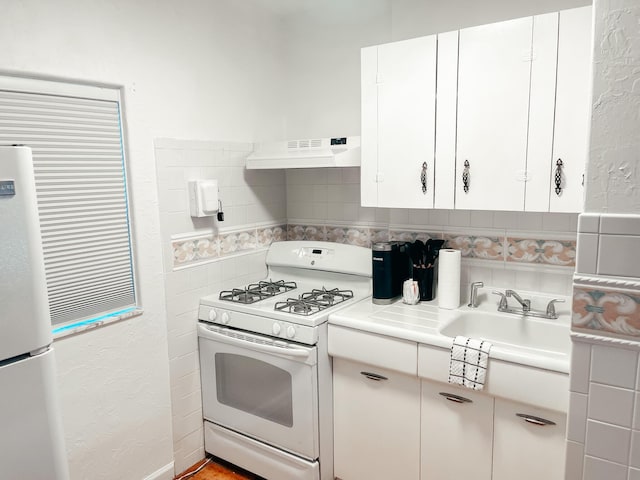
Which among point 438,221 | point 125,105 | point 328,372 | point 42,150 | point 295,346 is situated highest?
point 125,105

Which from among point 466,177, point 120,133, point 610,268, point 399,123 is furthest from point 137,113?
point 610,268

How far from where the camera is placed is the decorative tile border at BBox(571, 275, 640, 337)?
48.2 inches

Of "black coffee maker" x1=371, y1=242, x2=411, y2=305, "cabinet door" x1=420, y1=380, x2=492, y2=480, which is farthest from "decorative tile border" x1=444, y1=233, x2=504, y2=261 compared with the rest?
"cabinet door" x1=420, y1=380, x2=492, y2=480

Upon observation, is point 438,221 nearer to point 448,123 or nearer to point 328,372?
point 448,123

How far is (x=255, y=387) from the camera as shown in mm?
2500

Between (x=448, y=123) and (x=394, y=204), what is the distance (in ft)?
1.51

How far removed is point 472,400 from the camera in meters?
1.96

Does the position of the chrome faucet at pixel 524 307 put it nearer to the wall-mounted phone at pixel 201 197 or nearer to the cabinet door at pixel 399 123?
the cabinet door at pixel 399 123

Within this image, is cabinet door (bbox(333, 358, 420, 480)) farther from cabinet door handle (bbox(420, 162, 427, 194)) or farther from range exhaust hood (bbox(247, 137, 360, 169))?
range exhaust hood (bbox(247, 137, 360, 169))

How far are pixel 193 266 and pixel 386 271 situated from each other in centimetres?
105

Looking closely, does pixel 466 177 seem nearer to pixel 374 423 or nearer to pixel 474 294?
pixel 474 294

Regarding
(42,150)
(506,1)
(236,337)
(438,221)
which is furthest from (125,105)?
(506,1)

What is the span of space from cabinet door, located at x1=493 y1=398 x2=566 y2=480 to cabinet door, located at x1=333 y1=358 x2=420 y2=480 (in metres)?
0.36

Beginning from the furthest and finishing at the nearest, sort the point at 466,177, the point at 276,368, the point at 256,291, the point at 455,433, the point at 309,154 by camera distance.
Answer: the point at 256,291
the point at 309,154
the point at 276,368
the point at 466,177
the point at 455,433
